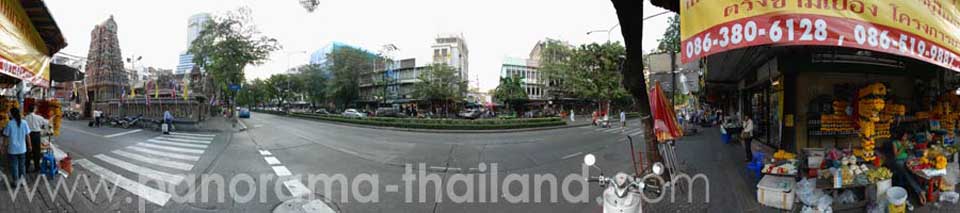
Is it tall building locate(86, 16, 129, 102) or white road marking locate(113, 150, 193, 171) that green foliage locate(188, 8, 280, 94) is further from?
white road marking locate(113, 150, 193, 171)

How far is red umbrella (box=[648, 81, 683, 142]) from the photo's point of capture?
430 centimetres

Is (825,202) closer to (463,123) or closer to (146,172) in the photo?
(146,172)

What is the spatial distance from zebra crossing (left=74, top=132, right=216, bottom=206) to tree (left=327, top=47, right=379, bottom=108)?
85.8ft

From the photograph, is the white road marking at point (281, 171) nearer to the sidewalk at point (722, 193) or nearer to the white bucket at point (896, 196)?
the sidewalk at point (722, 193)

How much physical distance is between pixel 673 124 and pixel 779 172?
113cm

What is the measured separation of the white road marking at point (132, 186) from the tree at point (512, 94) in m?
33.4

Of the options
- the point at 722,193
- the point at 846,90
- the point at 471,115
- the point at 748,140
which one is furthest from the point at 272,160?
the point at 471,115

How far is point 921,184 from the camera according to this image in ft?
13.9

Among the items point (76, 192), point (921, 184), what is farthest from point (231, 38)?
point (921, 184)

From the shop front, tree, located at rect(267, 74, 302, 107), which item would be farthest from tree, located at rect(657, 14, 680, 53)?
tree, located at rect(267, 74, 302, 107)

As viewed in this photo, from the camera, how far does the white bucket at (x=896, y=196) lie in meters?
3.53

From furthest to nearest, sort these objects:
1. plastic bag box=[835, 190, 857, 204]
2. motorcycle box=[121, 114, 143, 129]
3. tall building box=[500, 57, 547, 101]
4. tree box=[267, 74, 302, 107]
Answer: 1. tree box=[267, 74, 302, 107]
2. tall building box=[500, 57, 547, 101]
3. motorcycle box=[121, 114, 143, 129]
4. plastic bag box=[835, 190, 857, 204]

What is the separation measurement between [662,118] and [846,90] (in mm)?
2815

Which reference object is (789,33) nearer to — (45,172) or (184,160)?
(45,172)
